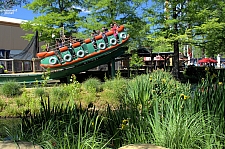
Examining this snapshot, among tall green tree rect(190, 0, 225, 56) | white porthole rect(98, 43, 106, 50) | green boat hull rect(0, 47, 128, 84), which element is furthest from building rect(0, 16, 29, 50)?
tall green tree rect(190, 0, 225, 56)

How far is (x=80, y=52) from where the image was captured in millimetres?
16141

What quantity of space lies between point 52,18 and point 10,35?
11.2 meters

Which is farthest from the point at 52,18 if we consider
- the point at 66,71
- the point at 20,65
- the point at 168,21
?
the point at 168,21

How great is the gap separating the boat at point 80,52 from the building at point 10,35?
1548cm

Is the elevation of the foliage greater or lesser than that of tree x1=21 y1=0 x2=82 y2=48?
lesser

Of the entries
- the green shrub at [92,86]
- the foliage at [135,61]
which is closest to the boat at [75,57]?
the foliage at [135,61]

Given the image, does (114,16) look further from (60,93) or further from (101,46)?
(60,93)

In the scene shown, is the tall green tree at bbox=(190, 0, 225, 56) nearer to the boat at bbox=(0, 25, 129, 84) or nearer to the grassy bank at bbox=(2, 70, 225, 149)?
the boat at bbox=(0, 25, 129, 84)

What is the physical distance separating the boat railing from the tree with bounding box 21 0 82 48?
2971 mm

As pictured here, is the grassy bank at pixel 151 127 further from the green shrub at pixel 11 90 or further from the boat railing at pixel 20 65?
the boat railing at pixel 20 65

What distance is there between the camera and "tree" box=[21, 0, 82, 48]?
20734mm

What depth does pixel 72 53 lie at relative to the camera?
52.5 feet

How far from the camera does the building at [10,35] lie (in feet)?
95.6

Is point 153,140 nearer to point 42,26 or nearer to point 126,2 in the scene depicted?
point 126,2
